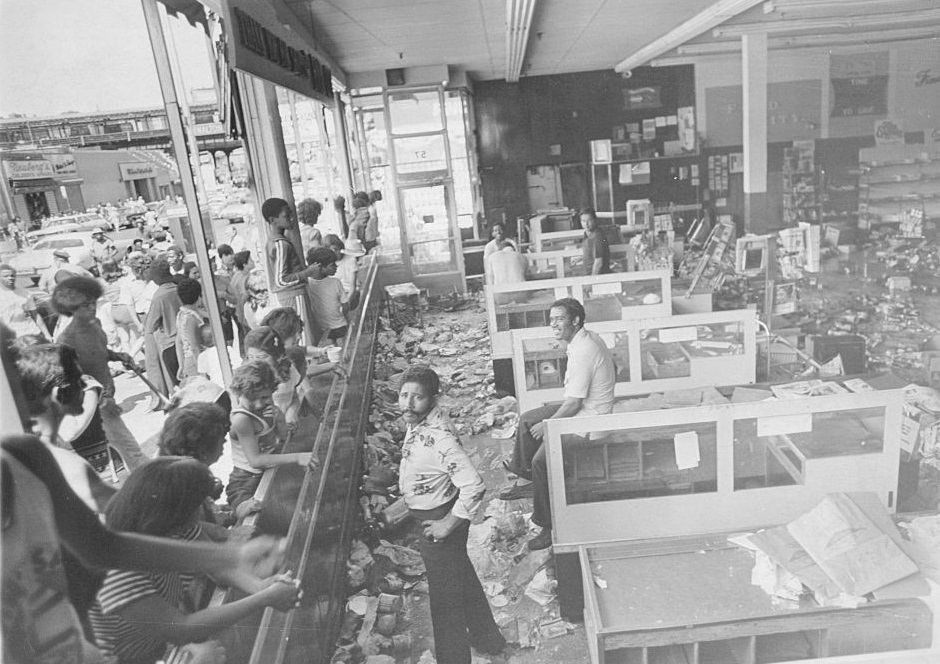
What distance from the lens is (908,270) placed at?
329 inches

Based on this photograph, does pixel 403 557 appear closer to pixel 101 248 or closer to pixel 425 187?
pixel 101 248

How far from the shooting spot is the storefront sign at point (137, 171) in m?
2.76

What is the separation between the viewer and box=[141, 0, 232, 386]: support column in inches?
139

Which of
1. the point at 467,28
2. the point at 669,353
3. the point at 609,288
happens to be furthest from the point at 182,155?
the point at 467,28

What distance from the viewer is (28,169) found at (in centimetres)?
175

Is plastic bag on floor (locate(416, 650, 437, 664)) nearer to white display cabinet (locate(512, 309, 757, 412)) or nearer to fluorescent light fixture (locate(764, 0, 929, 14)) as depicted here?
white display cabinet (locate(512, 309, 757, 412))

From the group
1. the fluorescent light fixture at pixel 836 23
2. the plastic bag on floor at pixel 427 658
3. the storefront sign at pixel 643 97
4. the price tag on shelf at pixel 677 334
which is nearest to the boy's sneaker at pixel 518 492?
the price tag on shelf at pixel 677 334

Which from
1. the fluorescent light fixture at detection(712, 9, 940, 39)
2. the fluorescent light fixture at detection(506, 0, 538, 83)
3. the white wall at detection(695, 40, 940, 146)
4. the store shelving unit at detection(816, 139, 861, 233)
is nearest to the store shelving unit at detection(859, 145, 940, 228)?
the store shelving unit at detection(816, 139, 861, 233)

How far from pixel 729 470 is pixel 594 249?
5.27m

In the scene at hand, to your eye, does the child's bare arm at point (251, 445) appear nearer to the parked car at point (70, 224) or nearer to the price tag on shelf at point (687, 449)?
the parked car at point (70, 224)

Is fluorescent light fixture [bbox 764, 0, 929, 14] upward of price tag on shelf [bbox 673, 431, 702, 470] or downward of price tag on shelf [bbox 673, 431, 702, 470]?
upward

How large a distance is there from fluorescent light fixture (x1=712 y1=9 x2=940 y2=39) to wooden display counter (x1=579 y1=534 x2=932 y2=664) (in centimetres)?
943

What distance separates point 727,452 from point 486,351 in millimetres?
5860

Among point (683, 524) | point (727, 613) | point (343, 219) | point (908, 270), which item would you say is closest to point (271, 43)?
point (683, 524)
